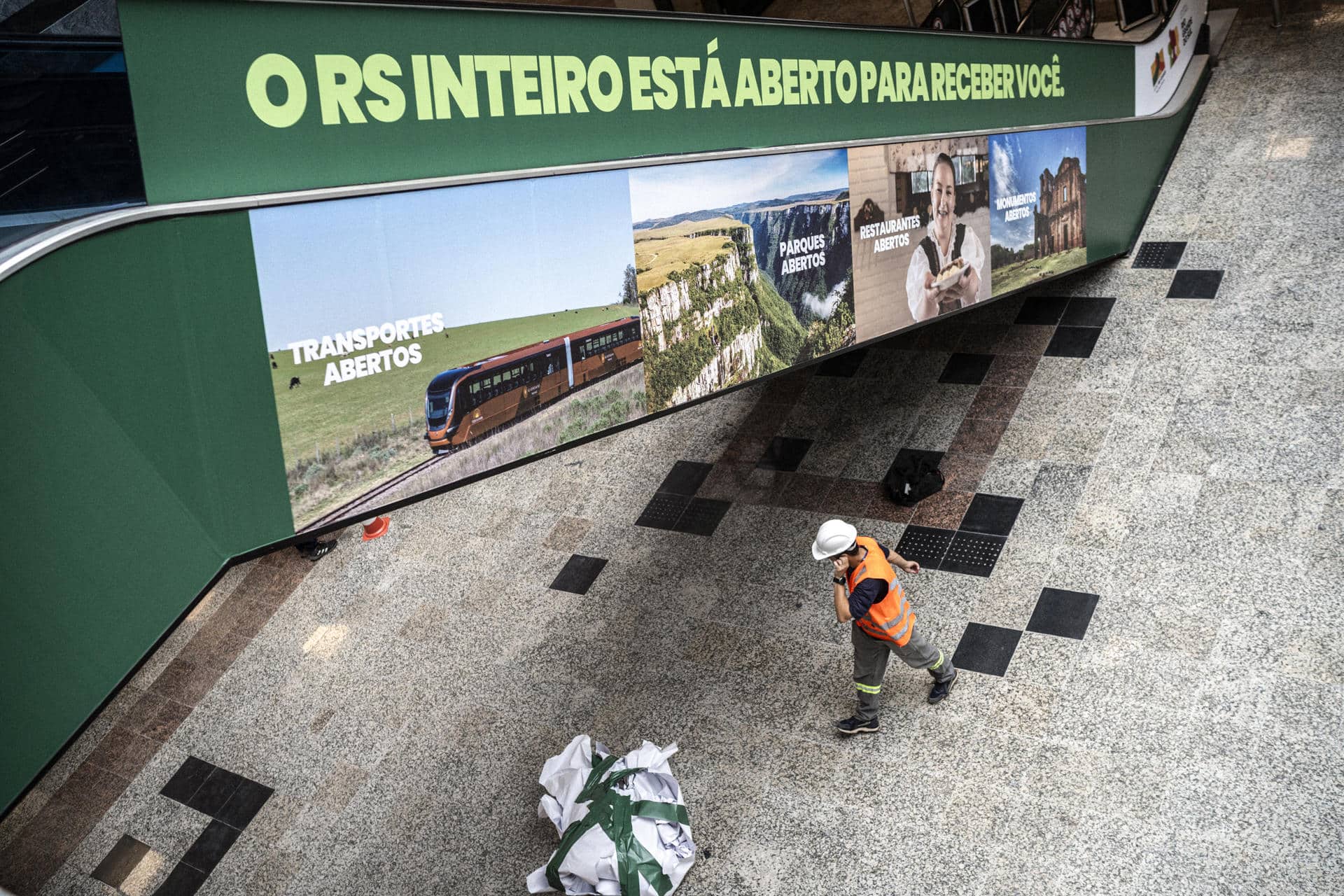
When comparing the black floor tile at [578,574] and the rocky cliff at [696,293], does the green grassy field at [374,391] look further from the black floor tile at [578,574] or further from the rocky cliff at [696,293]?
the black floor tile at [578,574]

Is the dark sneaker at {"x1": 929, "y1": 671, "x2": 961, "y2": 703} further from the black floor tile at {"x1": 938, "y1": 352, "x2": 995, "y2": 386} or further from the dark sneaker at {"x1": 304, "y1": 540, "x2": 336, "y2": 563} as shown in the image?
the dark sneaker at {"x1": 304, "y1": 540, "x2": 336, "y2": 563}

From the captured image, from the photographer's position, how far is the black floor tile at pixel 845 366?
8664mm

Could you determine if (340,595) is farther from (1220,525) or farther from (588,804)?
(1220,525)

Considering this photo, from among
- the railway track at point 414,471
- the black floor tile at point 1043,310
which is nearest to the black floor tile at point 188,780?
the railway track at point 414,471

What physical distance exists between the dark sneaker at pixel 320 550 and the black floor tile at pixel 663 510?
2.83 metres

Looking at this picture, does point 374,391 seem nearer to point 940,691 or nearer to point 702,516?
point 940,691

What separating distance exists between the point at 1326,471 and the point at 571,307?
5.00 meters

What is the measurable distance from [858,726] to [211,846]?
14.2 ft

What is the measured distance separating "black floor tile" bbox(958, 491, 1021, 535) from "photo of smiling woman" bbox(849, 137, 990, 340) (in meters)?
1.40

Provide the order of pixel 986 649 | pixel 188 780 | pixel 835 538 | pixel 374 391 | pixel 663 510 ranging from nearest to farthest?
pixel 374 391, pixel 835 538, pixel 986 649, pixel 188 780, pixel 663 510

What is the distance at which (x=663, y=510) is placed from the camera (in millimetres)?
7852

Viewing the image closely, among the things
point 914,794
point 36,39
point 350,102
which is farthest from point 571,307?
point 914,794

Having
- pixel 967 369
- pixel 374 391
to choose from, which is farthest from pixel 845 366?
pixel 374 391

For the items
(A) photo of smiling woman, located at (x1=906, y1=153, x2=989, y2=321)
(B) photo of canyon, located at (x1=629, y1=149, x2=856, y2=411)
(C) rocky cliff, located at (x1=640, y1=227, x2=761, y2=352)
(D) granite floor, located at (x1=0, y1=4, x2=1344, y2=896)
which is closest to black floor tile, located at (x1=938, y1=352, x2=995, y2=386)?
(D) granite floor, located at (x1=0, y1=4, x2=1344, y2=896)
